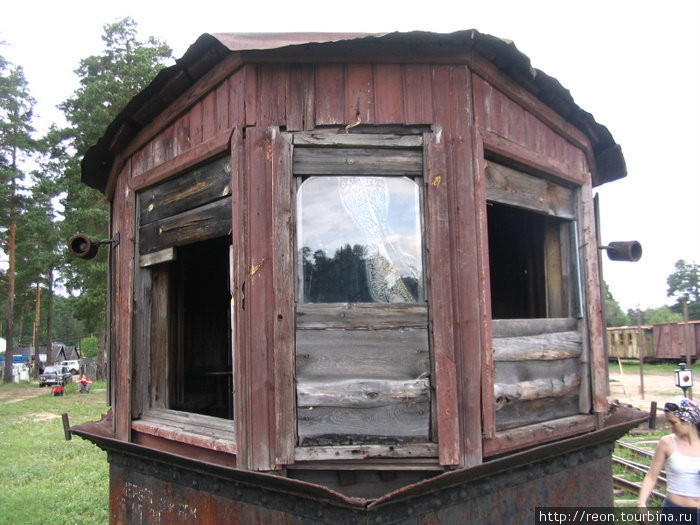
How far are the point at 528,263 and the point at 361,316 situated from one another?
10.9 feet

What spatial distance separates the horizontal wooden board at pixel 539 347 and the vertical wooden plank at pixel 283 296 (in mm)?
1579

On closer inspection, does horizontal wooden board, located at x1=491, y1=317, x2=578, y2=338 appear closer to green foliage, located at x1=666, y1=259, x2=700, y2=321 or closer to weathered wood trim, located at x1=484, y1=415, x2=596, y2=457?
weathered wood trim, located at x1=484, y1=415, x2=596, y2=457

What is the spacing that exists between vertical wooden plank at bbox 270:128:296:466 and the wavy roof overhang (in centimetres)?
61

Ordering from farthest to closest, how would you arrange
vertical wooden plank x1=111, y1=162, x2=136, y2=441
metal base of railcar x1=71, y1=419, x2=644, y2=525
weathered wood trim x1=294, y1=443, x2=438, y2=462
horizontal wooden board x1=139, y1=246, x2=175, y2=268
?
vertical wooden plank x1=111, y1=162, x2=136, y2=441, horizontal wooden board x1=139, y1=246, x2=175, y2=268, weathered wood trim x1=294, y1=443, x2=438, y2=462, metal base of railcar x1=71, y1=419, x2=644, y2=525

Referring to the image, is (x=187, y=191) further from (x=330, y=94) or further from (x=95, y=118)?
(x=95, y=118)

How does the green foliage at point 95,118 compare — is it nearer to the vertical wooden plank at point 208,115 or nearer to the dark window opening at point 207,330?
the dark window opening at point 207,330

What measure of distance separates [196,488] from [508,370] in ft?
8.16

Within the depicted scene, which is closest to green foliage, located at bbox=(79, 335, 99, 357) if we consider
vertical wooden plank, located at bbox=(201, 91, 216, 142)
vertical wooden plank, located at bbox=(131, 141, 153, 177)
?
vertical wooden plank, located at bbox=(131, 141, 153, 177)

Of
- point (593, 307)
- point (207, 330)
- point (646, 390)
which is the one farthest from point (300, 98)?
point (646, 390)

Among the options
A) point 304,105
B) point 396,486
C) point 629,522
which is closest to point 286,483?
point 396,486

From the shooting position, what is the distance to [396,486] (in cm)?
371

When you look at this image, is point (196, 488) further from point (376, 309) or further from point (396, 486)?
point (376, 309)

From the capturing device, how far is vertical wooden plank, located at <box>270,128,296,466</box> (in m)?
3.57

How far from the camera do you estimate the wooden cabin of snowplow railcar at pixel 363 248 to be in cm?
363
